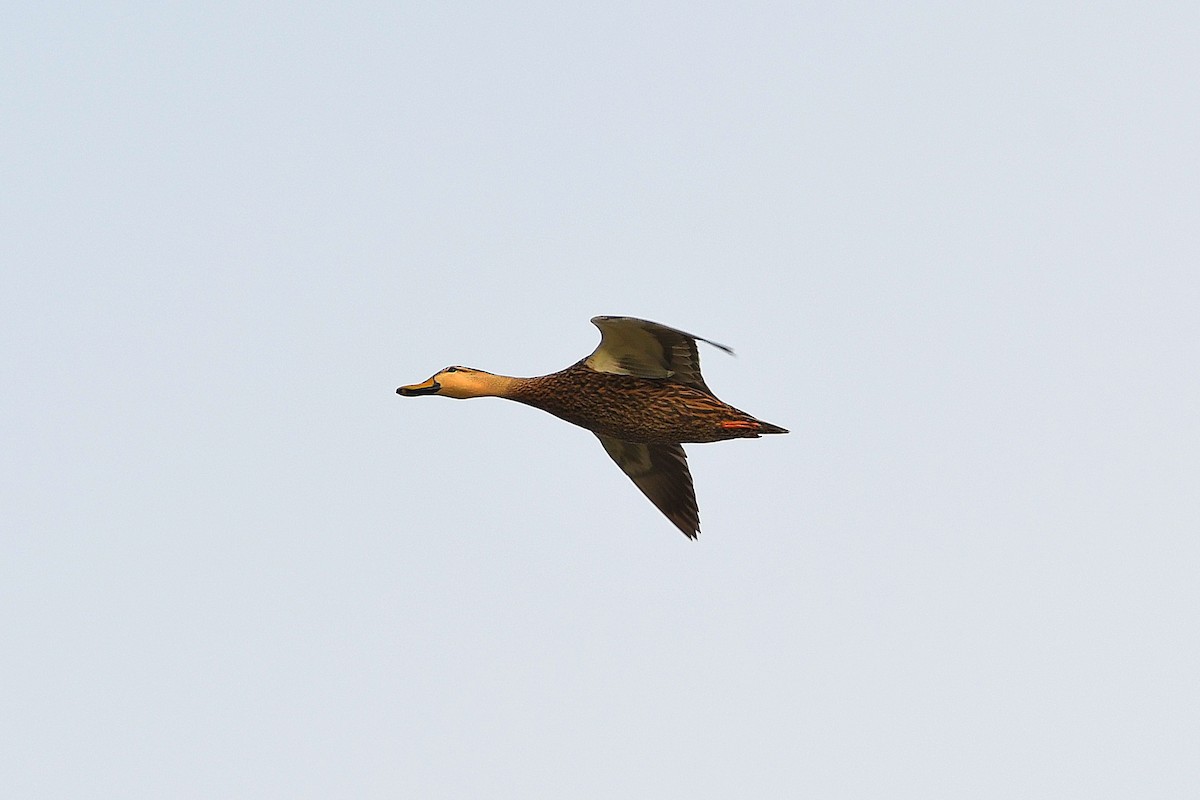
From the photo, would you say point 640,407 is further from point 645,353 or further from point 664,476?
point 664,476

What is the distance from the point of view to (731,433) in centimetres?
1936

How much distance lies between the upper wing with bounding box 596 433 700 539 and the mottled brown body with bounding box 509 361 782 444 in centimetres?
201

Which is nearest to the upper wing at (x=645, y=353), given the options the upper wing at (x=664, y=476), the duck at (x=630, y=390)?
the duck at (x=630, y=390)

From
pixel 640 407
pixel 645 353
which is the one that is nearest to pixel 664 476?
pixel 640 407

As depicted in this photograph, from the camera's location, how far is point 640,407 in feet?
62.8

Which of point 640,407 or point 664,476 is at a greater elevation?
point 640,407

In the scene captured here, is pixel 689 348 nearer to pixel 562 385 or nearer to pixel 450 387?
pixel 562 385

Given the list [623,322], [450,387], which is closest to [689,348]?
[623,322]

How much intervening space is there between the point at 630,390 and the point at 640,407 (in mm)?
231

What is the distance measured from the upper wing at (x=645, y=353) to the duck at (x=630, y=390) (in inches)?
0.4

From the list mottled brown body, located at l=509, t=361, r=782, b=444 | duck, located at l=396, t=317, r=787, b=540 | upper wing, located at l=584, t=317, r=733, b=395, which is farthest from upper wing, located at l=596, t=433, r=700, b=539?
upper wing, located at l=584, t=317, r=733, b=395

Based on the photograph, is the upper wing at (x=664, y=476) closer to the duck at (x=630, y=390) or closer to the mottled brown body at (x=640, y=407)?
the duck at (x=630, y=390)

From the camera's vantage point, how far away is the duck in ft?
61.5

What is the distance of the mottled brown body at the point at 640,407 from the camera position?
62.7 feet
